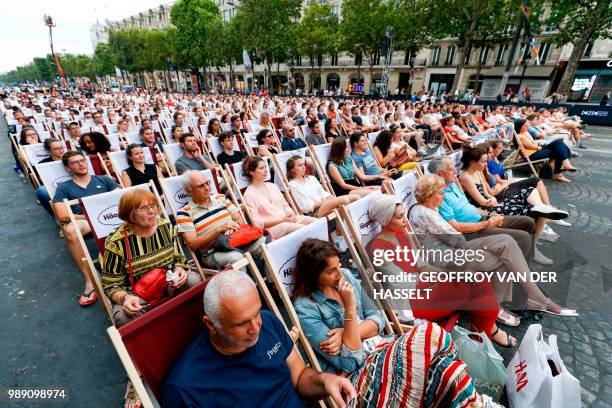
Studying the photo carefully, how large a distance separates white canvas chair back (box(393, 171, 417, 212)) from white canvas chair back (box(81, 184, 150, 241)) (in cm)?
253

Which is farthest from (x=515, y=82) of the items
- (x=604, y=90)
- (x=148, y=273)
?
(x=148, y=273)

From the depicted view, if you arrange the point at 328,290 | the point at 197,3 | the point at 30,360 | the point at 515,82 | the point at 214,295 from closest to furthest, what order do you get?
the point at 214,295 → the point at 328,290 → the point at 30,360 → the point at 515,82 → the point at 197,3

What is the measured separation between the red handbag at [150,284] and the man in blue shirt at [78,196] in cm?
102

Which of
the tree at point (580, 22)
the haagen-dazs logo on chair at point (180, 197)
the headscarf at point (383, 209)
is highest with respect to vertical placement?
the tree at point (580, 22)

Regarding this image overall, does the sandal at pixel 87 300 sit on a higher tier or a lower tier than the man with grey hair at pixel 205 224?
lower

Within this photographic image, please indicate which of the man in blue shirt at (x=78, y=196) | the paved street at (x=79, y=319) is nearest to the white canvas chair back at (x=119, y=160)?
the man in blue shirt at (x=78, y=196)

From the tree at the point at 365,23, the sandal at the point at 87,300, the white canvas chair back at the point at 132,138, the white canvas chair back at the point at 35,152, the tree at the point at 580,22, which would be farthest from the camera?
the tree at the point at 365,23

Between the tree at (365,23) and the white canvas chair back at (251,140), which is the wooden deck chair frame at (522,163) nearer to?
the white canvas chair back at (251,140)

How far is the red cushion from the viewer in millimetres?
1202

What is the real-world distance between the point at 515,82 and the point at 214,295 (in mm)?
38011

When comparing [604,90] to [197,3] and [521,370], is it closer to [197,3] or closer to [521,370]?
[521,370]

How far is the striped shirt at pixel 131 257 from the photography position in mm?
1873

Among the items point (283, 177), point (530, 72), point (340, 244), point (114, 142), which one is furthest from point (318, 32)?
point (340, 244)

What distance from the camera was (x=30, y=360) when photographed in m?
2.14
